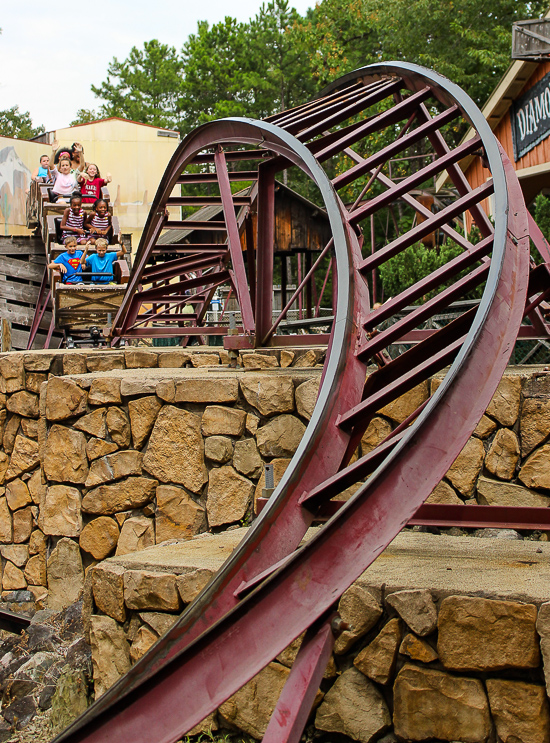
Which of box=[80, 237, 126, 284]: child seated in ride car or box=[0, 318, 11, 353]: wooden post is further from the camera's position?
box=[80, 237, 126, 284]: child seated in ride car

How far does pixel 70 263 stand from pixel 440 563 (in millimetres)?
9647

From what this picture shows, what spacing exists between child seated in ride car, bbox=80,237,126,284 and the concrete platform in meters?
8.10

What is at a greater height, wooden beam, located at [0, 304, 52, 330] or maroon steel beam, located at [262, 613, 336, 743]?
wooden beam, located at [0, 304, 52, 330]

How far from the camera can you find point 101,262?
39.2 feet

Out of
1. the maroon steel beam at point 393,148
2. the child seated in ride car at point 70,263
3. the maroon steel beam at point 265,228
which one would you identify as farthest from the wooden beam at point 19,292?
the maroon steel beam at point 393,148

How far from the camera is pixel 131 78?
169ft

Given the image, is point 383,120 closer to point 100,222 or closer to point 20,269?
point 100,222

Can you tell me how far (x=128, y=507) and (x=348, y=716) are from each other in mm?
2553

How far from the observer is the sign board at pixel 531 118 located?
13.0 m

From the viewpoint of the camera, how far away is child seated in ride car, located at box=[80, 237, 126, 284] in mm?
11828

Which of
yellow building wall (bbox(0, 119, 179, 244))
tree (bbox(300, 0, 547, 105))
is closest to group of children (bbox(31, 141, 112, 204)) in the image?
yellow building wall (bbox(0, 119, 179, 244))

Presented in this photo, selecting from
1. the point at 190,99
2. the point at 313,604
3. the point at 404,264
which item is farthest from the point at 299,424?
the point at 190,99

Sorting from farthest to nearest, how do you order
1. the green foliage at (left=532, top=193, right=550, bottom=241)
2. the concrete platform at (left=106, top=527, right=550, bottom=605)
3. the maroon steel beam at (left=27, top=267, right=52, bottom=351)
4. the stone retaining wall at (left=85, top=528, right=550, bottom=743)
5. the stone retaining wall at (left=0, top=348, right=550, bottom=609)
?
the maroon steel beam at (left=27, top=267, right=52, bottom=351) < the green foliage at (left=532, top=193, right=550, bottom=241) < the stone retaining wall at (left=0, top=348, right=550, bottom=609) < the concrete platform at (left=106, top=527, right=550, bottom=605) < the stone retaining wall at (left=85, top=528, right=550, bottom=743)

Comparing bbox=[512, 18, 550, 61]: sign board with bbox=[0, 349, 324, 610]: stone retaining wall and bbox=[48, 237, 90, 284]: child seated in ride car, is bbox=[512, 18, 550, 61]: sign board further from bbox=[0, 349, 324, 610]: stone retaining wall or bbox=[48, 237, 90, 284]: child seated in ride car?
bbox=[0, 349, 324, 610]: stone retaining wall
